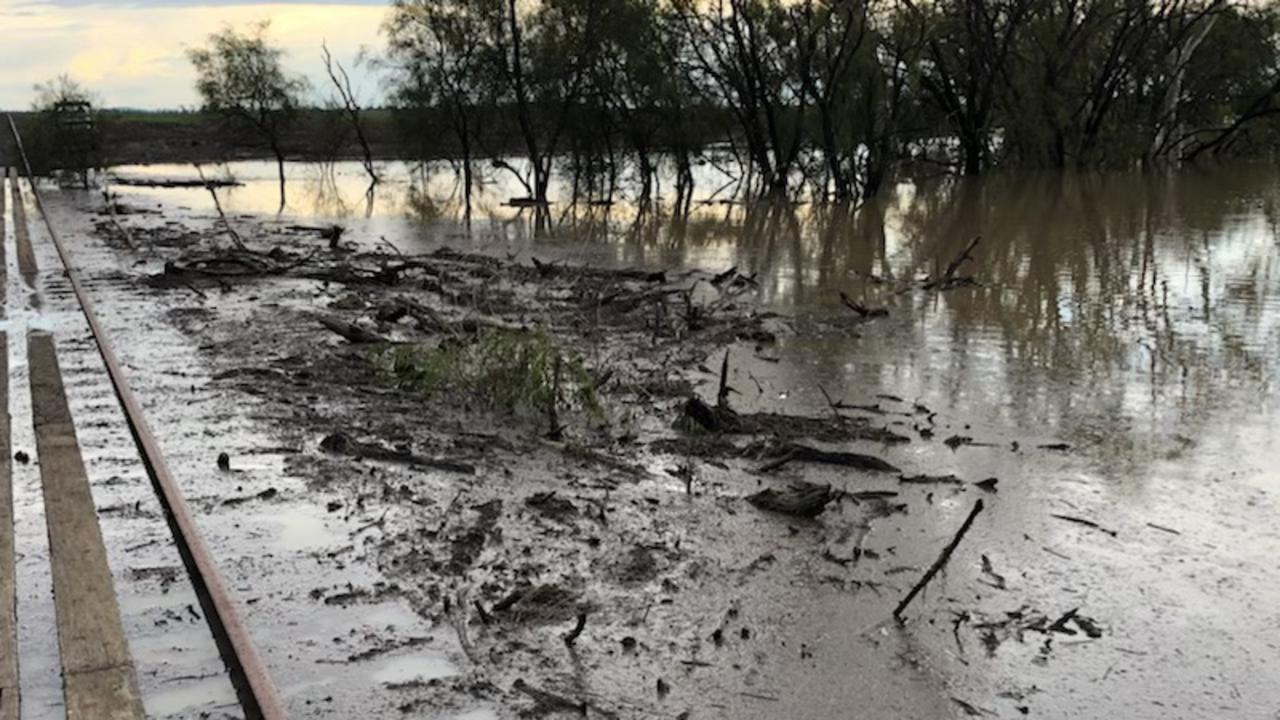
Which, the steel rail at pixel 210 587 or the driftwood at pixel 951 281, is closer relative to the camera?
the steel rail at pixel 210 587

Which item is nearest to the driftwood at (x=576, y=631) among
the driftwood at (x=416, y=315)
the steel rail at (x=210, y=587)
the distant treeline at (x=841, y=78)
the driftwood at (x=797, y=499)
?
the steel rail at (x=210, y=587)

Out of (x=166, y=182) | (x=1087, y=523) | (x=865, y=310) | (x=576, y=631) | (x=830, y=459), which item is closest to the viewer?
A: (x=576, y=631)

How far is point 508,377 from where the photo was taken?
9211mm

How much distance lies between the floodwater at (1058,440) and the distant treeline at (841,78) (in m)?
16.5

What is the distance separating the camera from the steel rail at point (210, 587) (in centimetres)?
444

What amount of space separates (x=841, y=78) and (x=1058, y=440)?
3176cm

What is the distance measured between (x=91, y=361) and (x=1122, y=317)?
11303 mm

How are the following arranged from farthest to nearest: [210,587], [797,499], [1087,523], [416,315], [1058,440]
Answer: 1. [416,315]
2. [1058,440]
3. [797,499]
4. [1087,523]
5. [210,587]

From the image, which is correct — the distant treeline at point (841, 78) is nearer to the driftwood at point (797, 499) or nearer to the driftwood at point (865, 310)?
the driftwood at point (865, 310)

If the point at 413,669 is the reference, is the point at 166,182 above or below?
above

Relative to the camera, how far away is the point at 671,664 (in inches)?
200

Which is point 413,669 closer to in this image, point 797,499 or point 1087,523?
point 797,499

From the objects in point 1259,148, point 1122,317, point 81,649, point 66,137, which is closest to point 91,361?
point 81,649

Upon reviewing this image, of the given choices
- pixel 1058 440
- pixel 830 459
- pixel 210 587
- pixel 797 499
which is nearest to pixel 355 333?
pixel 830 459
